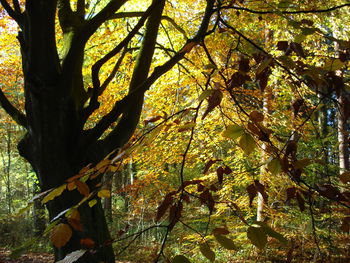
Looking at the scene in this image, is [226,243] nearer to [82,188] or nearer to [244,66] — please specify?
[82,188]

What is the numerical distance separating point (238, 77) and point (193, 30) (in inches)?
170

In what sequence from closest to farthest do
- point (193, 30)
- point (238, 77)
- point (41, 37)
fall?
point (238, 77)
point (41, 37)
point (193, 30)

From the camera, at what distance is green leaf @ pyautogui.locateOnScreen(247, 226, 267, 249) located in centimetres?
68

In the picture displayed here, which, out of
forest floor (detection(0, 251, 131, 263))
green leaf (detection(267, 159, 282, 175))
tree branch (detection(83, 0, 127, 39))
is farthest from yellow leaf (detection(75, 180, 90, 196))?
forest floor (detection(0, 251, 131, 263))

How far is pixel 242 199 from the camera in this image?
5.45 meters

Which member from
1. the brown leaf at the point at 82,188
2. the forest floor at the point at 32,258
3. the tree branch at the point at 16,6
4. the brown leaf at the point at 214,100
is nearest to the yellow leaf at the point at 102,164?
the brown leaf at the point at 82,188

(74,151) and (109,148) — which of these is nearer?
(74,151)

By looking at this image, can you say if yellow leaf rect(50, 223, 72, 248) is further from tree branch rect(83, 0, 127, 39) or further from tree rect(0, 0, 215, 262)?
tree branch rect(83, 0, 127, 39)

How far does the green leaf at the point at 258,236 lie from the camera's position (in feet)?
2.24

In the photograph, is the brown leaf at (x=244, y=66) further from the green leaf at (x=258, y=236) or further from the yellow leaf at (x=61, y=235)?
the yellow leaf at (x=61, y=235)

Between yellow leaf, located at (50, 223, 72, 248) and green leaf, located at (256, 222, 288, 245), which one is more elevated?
yellow leaf, located at (50, 223, 72, 248)

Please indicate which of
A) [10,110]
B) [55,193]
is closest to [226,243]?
[55,193]

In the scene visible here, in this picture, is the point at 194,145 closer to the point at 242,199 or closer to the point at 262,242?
the point at 242,199

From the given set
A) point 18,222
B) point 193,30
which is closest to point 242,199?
point 193,30
